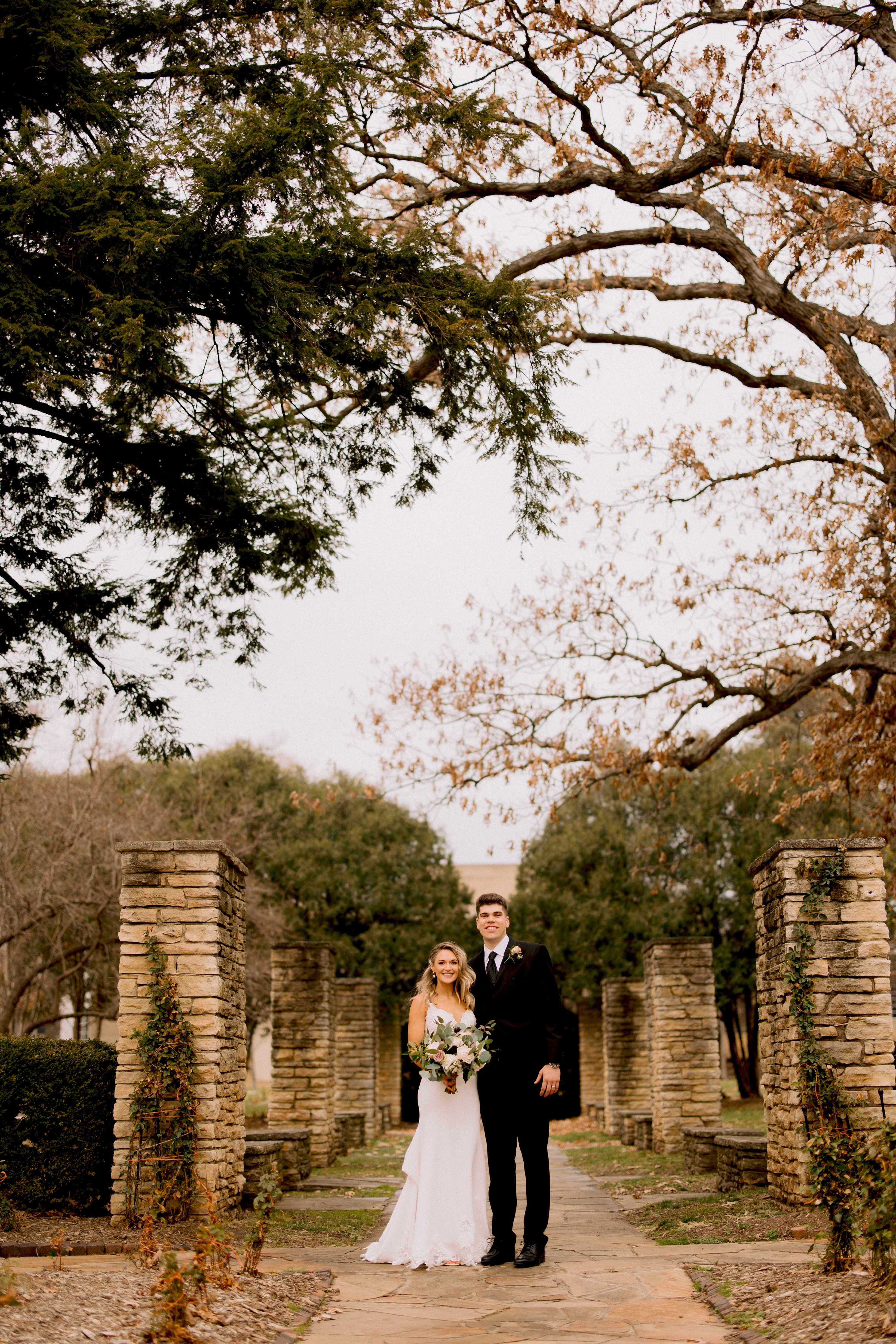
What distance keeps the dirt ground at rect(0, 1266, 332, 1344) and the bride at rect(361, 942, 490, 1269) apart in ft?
3.17

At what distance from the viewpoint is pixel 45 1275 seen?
5.30m

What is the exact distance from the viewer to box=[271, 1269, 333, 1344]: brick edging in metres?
4.66

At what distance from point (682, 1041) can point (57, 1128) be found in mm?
8087

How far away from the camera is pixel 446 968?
6.77 meters

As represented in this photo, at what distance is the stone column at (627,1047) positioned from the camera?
18.4m

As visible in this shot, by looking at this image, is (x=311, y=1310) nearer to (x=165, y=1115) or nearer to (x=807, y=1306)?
(x=807, y=1306)

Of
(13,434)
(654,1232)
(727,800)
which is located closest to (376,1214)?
(654,1232)

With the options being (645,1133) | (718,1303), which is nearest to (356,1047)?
(645,1133)

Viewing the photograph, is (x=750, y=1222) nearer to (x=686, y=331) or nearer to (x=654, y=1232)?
(x=654, y=1232)

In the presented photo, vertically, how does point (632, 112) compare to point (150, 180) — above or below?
above

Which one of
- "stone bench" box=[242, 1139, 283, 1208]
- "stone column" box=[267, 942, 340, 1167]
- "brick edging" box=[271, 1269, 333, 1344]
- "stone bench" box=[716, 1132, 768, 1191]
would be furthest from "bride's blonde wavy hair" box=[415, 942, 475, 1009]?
"stone column" box=[267, 942, 340, 1167]

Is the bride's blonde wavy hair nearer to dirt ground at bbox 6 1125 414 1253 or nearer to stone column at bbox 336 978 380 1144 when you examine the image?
dirt ground at bbox 6 1125 414 1253

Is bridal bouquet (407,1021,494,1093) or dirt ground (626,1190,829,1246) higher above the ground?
bridal bouquet (407,1021,494,1093)

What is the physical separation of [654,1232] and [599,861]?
21457 millimetres
